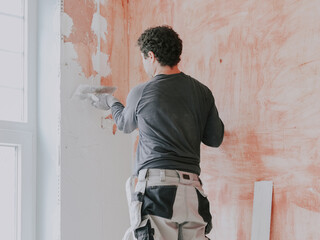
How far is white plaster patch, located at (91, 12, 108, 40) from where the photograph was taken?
2832 millimetres

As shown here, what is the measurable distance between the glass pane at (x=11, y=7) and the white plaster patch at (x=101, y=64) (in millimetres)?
493

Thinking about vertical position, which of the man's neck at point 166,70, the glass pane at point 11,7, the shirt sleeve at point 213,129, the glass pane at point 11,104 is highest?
the glass pane at point 11,7

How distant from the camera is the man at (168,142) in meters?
2.01

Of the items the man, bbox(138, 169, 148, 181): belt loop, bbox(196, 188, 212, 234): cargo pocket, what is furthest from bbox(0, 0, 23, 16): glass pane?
bbox(196, 188, 212, 234): cargo pocket

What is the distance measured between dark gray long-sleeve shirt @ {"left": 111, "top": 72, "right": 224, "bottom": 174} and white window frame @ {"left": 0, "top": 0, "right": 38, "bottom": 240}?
700 millimetres

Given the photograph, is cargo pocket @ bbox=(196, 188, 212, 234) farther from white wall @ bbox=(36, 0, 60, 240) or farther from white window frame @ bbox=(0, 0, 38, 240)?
white window frame @ bbox=(0, 0, 38, 240)

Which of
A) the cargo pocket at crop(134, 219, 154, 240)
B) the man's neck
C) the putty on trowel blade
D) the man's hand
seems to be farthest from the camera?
the putty on trowel blade

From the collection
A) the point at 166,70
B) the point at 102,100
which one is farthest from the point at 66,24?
the point at 166,70

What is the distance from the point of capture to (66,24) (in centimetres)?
269

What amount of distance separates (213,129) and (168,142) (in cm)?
29

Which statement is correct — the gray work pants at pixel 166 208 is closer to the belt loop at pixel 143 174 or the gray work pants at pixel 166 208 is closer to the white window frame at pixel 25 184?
the belt loop at pixel 143 174

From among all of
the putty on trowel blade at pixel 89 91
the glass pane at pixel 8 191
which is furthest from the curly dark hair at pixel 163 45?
the glass pane at pixel 8 191

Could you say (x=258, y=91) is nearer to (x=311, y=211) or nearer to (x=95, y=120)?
(x=311, y=211)

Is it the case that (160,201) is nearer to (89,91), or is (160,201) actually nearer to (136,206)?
(136,206)
